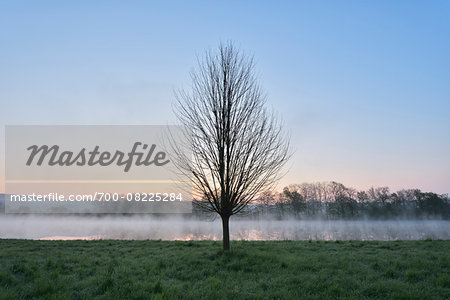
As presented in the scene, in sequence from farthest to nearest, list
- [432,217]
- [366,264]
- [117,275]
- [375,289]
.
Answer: [432,217] → [366,264] → [117,275] → [375,289]

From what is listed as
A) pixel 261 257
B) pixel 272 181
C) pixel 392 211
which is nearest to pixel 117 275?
pixel 261 257

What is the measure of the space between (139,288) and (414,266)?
743 cm

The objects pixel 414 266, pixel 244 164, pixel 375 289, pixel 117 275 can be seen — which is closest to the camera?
pixel 375 289

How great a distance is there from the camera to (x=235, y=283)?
18.9 ft

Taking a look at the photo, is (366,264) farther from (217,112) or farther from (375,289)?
(217,112)

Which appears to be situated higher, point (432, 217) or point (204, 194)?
point (204, 194)

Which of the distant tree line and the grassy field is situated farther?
the distant tree line

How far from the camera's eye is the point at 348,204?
70.5 meters

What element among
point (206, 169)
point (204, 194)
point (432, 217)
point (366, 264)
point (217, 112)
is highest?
point (217, 112)

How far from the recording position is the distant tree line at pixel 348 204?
2487 inches

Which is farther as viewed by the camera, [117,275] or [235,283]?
[117,275]

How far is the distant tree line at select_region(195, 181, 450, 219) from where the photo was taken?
2487 inches

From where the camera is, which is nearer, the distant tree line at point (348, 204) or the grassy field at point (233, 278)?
the grassy field at point (233, 278)

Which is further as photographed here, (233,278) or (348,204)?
(348,204)
